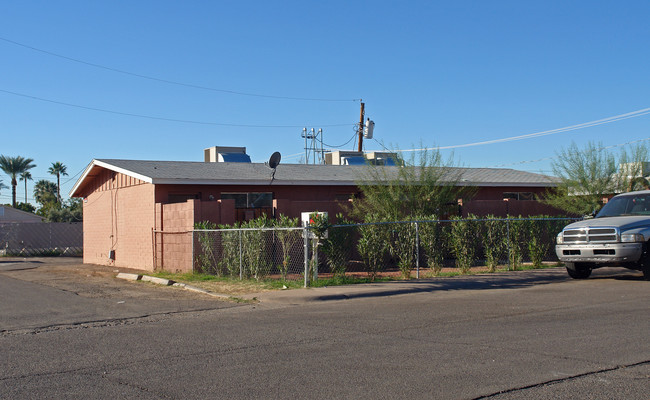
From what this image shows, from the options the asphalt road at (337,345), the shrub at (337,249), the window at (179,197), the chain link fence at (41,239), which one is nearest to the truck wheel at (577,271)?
the asphalt road at (337,345)

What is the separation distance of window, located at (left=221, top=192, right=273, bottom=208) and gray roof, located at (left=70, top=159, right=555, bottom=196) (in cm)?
65

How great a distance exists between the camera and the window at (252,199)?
22.0 metres

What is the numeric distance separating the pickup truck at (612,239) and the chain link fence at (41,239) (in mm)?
28604

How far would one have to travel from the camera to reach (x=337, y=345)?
318 inches

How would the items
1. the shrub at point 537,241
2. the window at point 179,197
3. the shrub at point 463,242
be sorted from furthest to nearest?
the window at point 179,197, the shrub at point 537,241, the shrub at point 463,242

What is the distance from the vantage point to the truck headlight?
1412cm

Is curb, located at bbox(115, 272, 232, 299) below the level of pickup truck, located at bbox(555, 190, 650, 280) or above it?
below

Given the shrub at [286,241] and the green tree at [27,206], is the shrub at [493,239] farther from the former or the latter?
the green tree at [27,206]

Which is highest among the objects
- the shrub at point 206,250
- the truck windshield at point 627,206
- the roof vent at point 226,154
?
the roof vent at point 226,154

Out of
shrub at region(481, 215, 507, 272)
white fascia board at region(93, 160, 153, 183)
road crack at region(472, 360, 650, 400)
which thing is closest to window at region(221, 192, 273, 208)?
white fascia board at region(93, 160, 153, 183)

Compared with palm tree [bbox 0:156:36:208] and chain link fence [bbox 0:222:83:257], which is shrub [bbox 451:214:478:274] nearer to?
chain link fence [bbox 0:222:83:257]

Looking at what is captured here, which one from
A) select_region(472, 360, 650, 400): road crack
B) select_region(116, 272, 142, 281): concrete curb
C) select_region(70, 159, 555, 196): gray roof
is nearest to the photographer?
select_region(472, 360, 650, 400): road crack

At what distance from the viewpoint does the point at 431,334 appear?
→ 28.6ft

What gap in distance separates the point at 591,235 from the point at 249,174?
11.9 metres
